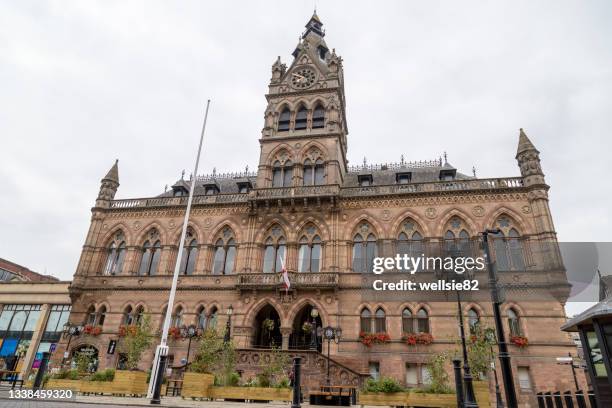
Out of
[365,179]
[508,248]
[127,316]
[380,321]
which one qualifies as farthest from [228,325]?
[508,248]

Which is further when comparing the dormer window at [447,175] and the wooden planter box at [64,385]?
the dormer window at [447,175]

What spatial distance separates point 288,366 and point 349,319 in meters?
5.50

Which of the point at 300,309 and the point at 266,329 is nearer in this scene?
the point at 300,309

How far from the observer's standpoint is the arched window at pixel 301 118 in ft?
112

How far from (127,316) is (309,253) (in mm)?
15174

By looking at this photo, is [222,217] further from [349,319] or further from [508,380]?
[508,380]

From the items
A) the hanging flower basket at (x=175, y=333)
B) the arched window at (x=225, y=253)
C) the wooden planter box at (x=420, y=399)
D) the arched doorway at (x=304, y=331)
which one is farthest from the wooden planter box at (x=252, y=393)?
the arched window at (x=225, y=253)

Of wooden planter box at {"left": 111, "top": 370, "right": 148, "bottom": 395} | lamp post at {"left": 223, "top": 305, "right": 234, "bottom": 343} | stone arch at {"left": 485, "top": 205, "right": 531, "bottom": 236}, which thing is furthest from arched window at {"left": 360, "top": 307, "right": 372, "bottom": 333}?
wooden planter box at {"left": 111, "top": 370, "right": 148, "bottom": 395}

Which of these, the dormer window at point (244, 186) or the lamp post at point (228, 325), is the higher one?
the dormer window at point (244, 186)

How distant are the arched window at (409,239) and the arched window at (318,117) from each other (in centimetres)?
1158

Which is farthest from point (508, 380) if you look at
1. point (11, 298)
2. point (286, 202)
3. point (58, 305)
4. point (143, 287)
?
point (11, 298)

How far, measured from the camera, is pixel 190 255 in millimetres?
31359

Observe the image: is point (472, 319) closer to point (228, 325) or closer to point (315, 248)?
point (315, 248)

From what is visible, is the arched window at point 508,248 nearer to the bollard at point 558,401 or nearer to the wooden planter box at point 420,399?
the wooden planter box at point 420,399
